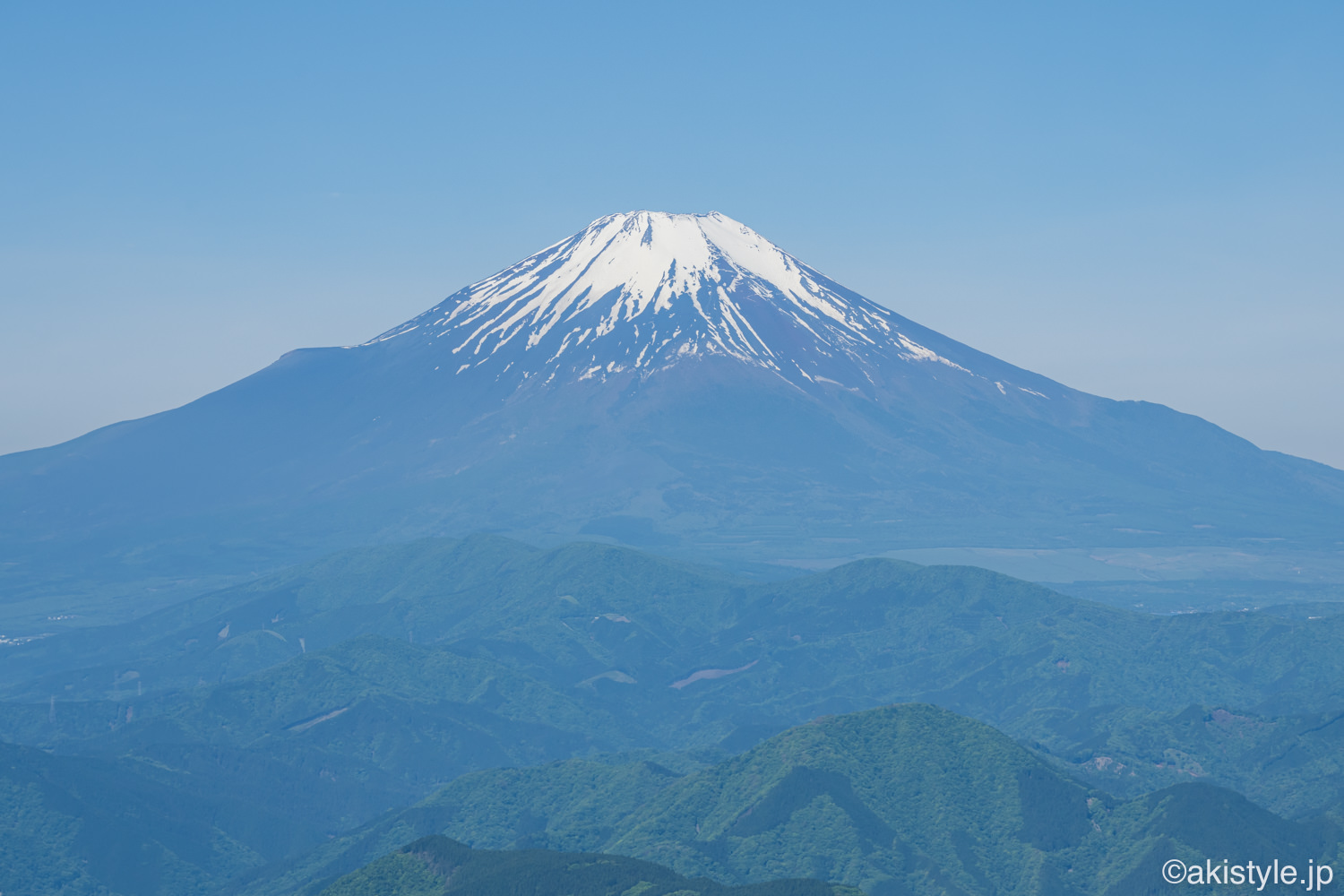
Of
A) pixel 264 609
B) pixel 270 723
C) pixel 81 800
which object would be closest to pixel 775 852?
pixel 81 800

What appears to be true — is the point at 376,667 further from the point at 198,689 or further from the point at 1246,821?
the point at 1246,821

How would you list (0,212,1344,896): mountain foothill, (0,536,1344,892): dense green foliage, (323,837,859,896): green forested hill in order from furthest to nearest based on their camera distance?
(0,536,1344,892): dense green foliage < (0,212,1344,896): mountain foothill < (323,837,859,896): green forested hill

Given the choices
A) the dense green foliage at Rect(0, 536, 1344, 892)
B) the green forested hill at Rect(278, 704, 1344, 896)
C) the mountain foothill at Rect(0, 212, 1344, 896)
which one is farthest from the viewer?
the dense green foliage at Rect(0, 536, 1344, 892)

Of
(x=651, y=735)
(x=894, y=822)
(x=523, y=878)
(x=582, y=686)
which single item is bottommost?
(x=651, y=735)

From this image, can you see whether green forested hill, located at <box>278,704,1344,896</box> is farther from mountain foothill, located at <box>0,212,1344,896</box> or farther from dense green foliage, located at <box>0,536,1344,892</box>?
dense green foliage, located at <box>0,536,1344,892</box>

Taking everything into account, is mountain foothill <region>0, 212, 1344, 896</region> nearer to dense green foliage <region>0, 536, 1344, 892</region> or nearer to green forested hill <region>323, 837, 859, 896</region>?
green forested hill <region>323, 837, 859, 896</region>

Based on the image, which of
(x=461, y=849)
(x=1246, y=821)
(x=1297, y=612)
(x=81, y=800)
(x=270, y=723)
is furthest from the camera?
(x=1297, y=612)


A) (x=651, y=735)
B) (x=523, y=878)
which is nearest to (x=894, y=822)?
(x=523, y=878)

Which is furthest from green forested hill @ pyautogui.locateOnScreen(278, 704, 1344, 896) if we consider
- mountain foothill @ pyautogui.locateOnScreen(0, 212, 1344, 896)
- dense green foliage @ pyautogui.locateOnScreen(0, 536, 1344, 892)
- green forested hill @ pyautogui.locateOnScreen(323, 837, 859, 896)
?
green forested hill @ pyautogui.locateOnScreen(323, 837, 859, 896)

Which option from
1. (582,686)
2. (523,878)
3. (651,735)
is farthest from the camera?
(582,686)

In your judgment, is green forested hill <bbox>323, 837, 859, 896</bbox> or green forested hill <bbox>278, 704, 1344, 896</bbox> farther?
green forested hill <bbox>278, 704, 1344, 896</bbox>

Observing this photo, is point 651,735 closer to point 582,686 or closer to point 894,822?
point 582,686
